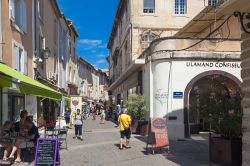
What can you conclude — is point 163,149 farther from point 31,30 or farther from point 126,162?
point 31,30

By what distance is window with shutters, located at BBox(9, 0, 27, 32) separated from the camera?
774 inches

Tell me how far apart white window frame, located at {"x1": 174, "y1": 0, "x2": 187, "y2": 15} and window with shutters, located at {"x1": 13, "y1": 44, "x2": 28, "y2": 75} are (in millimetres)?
16991

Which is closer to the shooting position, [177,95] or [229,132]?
[229,132]

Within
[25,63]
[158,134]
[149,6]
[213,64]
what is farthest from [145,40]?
[158,134]

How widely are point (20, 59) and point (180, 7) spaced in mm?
18339

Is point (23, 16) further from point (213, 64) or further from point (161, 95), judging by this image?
point (213, 64)

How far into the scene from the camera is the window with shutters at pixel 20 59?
19891 mm

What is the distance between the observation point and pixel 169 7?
35406 millimetres

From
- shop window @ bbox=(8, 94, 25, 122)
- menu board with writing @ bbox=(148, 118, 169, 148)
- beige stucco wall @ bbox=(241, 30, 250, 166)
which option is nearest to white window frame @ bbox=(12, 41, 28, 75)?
shop window @ bbox=(8, 94, 25, 122)

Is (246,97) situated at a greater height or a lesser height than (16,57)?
lesser

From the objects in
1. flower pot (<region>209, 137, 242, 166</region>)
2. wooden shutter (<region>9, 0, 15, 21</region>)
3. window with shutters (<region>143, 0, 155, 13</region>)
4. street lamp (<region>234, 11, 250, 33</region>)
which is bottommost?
flower pot (<region>209, 137, 242, 166</region>)

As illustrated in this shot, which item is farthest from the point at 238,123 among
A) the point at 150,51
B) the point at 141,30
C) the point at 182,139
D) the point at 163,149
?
the point at 141,30

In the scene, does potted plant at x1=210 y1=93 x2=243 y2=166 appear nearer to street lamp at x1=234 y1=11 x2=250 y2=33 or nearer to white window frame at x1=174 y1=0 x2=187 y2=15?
street lamp at x1=234 y1=11 x2=250 y2=33

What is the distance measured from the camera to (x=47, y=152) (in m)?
11.8
